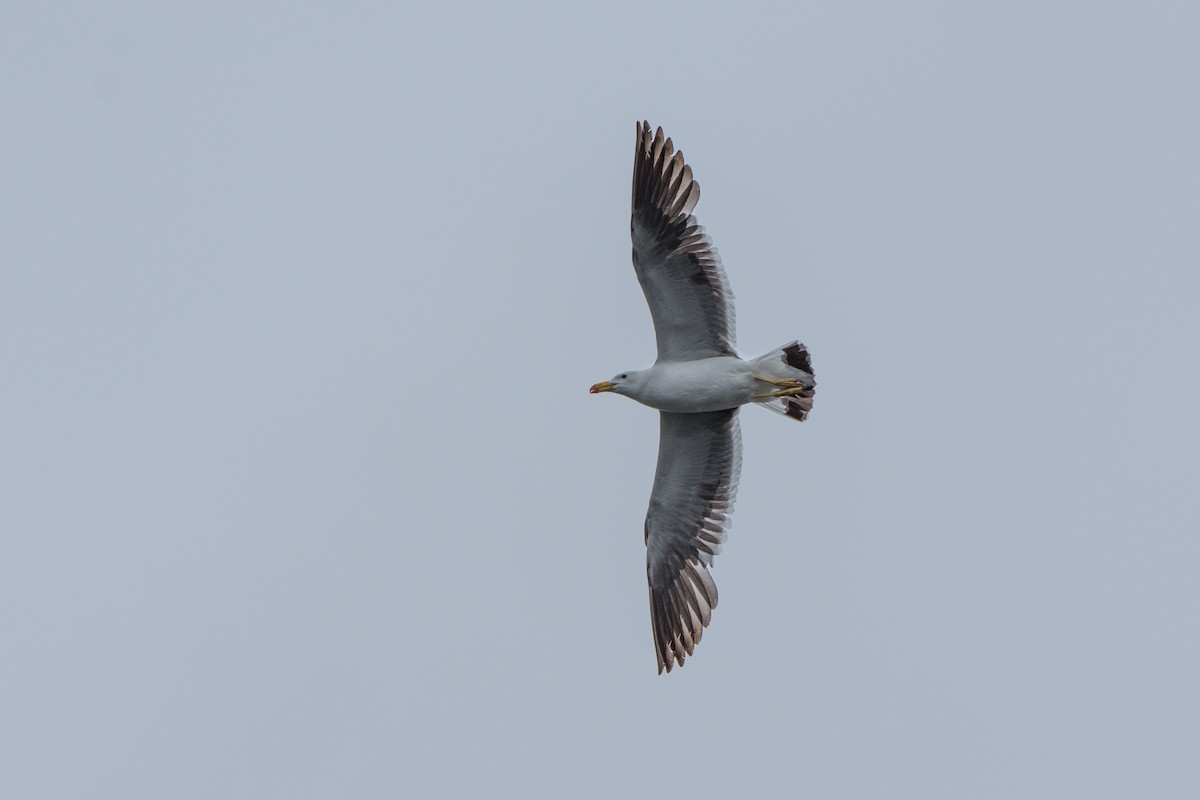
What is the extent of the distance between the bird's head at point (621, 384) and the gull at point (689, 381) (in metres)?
0.01

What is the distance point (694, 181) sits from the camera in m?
18.9

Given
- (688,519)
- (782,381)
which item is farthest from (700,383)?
(688,519)

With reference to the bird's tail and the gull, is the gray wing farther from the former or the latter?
the bird's tail

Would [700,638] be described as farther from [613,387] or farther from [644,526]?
[613,387]

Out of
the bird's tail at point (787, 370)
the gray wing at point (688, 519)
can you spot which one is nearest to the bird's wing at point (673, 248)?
the bird's tail at point (787, 370)

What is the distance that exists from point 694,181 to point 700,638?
5.16 meters

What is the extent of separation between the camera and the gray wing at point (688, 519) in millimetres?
20156

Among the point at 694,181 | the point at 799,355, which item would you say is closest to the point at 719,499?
the point at 799,355

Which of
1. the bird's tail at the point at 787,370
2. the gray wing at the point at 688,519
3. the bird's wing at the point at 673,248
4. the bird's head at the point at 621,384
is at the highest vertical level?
the bird's wing at the point at 673,248

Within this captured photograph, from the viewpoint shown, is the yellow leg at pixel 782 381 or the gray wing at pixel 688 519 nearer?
the yellow leg at pixel 782 381

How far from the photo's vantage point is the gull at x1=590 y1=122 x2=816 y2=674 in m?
18.8

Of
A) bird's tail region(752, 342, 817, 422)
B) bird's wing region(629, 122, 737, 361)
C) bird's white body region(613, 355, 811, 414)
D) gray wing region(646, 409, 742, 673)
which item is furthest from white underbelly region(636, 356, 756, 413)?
gray wing region(646, 409, 742, 673)

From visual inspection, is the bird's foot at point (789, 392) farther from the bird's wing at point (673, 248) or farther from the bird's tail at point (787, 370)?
the bird's wing at point (673, 248)

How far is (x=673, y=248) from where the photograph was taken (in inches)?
739
